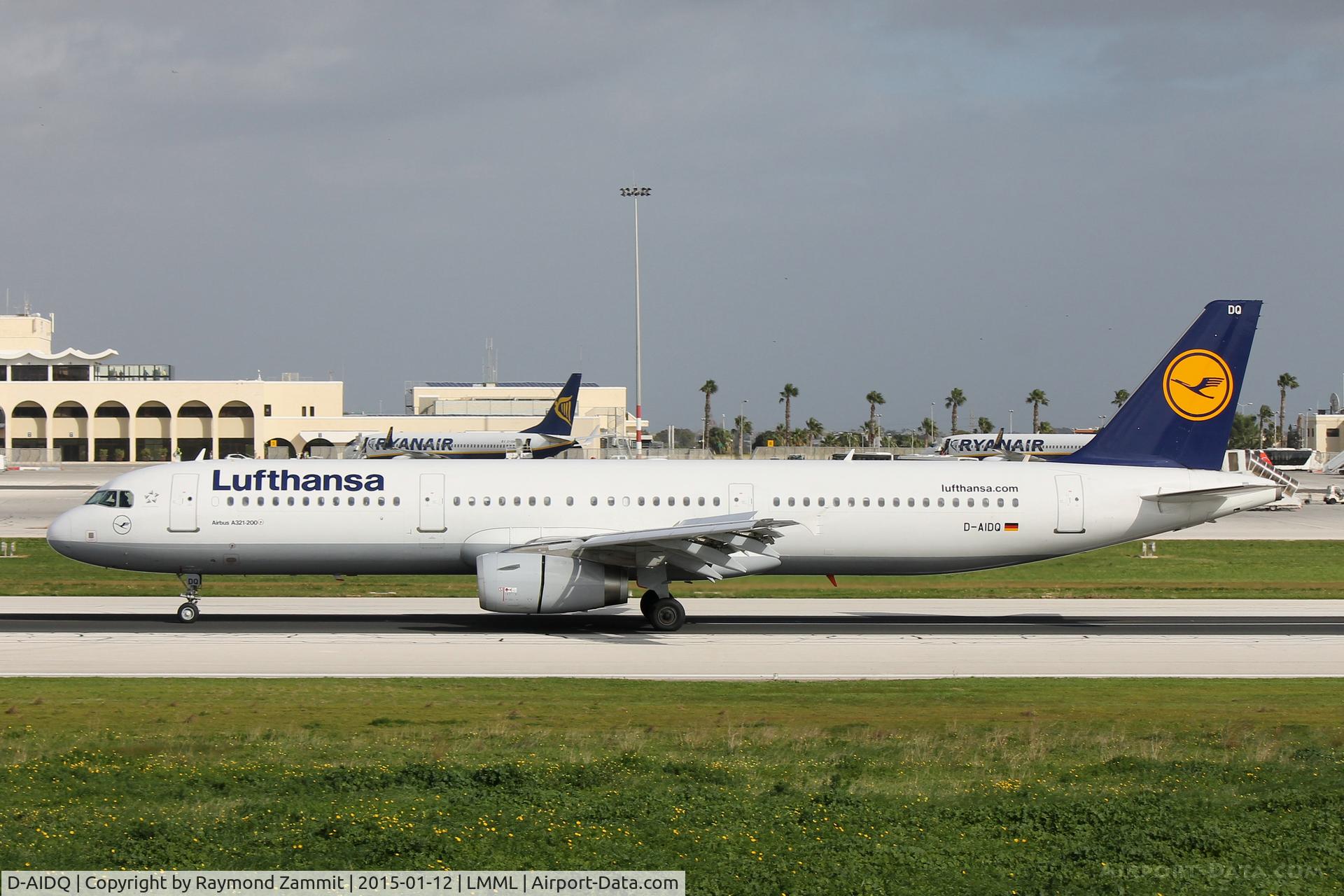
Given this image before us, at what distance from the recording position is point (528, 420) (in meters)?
155

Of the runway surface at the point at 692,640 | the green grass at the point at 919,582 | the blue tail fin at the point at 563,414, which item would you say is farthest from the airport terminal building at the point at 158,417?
the runway surface at the point at 692,640

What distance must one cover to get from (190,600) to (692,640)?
→ 12.1 metres

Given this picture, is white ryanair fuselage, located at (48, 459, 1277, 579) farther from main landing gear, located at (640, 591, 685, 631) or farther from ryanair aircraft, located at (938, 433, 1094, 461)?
ryanair aircraft, located at (938, 433, 1094, 461)

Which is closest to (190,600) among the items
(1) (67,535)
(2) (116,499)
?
(2) (116,499)

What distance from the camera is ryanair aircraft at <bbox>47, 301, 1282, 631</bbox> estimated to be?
3000cm

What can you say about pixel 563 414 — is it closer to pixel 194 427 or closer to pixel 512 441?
pixel 512 441

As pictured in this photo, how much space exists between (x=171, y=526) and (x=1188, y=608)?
88.1ft

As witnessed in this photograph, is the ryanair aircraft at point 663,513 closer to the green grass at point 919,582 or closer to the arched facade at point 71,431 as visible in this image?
the green grass at point 919,582

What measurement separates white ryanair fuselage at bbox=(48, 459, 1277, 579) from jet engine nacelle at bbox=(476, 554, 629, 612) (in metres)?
1.51

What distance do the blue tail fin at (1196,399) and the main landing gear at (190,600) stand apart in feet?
73.1

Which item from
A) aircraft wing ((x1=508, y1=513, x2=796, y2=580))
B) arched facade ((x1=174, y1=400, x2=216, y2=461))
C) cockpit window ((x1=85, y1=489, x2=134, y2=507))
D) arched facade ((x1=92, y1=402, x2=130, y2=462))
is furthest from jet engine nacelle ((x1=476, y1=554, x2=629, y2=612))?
arched facade ((x1=92, y1=402, x2=130, y2=462))

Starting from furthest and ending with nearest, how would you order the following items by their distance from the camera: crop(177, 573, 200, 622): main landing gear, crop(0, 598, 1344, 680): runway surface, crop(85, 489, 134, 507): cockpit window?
crop(85, 489, 134, 507): cockpit window, crop(177, 573, 200, 622): main landing gear, crop(0, 598, 1344, 680): runway surface

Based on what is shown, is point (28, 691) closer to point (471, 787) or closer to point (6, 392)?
point (471, 787)

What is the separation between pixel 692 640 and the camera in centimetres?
2894
